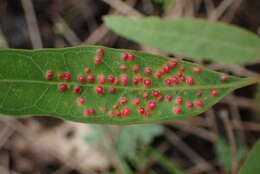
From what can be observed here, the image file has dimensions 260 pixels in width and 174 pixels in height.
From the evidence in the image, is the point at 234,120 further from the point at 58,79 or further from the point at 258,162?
the point at 58,79

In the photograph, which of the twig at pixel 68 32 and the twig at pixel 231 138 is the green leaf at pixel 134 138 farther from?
the twig at pixel 68 32

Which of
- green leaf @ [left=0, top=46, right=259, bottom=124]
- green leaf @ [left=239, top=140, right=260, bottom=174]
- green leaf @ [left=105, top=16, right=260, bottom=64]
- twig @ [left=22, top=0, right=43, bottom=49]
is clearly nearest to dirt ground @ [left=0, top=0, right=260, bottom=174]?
twig @ [left=22, top=0, right=43, bottom=49]

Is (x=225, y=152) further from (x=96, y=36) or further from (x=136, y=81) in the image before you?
(x=96, y=36)

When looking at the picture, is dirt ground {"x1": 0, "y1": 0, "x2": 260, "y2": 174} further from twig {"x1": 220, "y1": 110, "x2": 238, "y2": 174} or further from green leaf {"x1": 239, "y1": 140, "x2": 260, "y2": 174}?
green leaf {"x1": 239, "y1": 140, "x2": 260, "y2": 174}

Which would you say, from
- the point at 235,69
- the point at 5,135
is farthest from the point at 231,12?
the point at 5,135

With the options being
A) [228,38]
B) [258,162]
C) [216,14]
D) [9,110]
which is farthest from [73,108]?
[216,14]

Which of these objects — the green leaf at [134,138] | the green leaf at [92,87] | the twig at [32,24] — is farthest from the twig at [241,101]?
the twig at [32,24]
